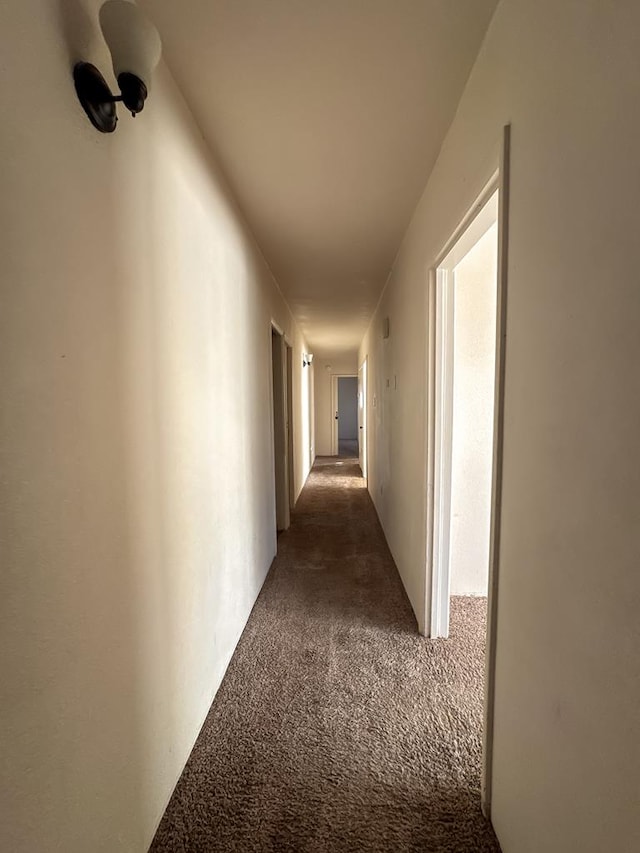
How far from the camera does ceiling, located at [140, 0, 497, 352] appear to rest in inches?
40.5

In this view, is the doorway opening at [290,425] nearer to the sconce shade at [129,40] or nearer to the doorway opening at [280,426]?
the doorway opening at [280,426]

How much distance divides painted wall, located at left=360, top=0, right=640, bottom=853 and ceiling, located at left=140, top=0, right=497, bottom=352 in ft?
0.63

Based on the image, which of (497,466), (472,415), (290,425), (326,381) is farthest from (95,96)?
(326,381)

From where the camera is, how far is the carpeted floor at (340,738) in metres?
1.15

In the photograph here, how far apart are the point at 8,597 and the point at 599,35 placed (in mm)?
1368

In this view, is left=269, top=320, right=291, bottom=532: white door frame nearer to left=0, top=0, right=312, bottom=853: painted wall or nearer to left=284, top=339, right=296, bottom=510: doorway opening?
left=284, top=339, right=296, bottom=510: doorway opening

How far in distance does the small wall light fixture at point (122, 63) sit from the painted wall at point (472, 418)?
198cm

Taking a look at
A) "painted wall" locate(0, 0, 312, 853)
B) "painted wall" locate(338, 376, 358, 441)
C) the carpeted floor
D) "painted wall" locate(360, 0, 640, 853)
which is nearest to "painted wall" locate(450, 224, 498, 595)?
the carpeted floor

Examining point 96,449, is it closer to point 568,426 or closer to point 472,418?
point 568,426

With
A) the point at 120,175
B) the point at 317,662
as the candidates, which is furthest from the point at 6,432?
the point at 317,662

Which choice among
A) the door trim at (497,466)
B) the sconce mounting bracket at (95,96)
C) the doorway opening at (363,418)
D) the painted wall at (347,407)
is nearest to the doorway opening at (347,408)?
the painted wall at (347,407)

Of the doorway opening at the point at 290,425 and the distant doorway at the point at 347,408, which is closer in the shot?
the doorway opening at the point at 290,425

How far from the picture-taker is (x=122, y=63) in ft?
2.66

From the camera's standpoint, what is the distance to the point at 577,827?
28.2 inches
